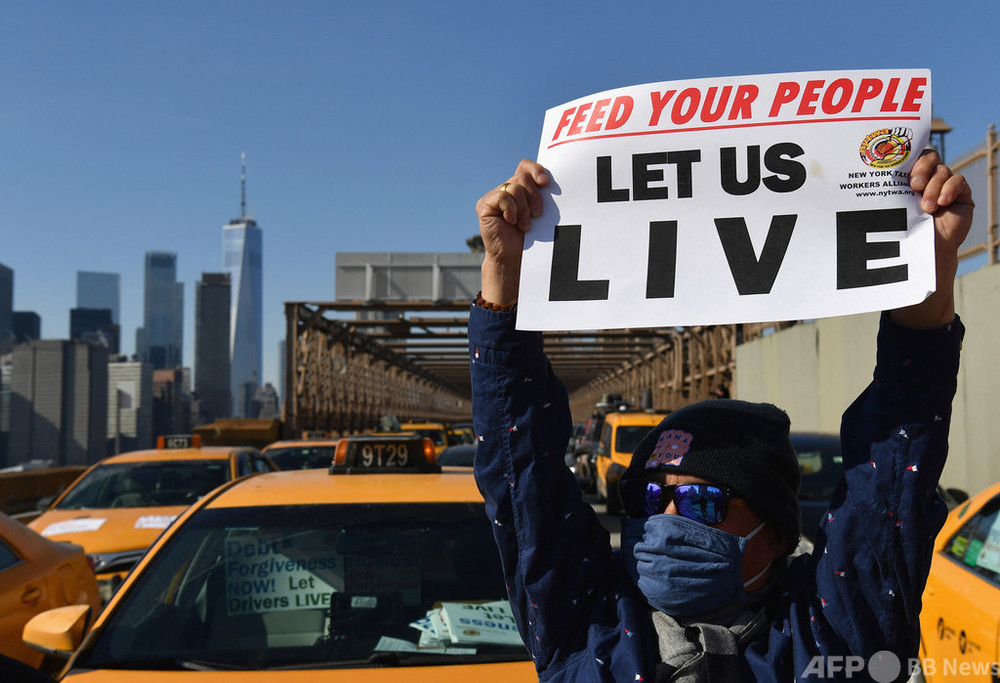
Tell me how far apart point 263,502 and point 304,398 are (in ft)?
100

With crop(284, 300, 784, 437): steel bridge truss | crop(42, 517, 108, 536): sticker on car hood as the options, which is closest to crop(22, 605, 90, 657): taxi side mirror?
crop(42, 517, 108, 536): sticker on car hood

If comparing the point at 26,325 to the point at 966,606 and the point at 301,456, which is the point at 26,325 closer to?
the point at 301,456

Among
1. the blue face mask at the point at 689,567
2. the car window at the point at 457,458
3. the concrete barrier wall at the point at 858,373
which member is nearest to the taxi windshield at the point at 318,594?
the blue face mask at the point at 689,567

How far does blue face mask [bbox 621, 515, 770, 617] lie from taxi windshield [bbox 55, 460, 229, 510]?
26.5ft

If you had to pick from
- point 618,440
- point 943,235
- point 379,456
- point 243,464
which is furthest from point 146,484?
point 618,440

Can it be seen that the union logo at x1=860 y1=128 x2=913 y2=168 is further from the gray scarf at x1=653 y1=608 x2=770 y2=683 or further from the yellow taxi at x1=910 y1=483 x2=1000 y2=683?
the yellow taxi at x1=910 y1=483 x2=1000 y2=683

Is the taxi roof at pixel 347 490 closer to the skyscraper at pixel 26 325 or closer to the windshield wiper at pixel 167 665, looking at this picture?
the windshield wiper at pixel 167 665

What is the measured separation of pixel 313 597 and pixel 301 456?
397 inches

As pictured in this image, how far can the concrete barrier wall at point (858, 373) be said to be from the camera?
1070 centimetres

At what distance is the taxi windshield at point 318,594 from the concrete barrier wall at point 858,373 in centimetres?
900

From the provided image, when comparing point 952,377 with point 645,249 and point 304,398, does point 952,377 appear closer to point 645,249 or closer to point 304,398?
point 645,249

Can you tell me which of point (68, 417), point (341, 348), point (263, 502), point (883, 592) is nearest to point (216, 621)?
point (263, 502)

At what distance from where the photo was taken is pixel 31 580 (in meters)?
5.48

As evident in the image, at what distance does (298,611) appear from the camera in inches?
138
